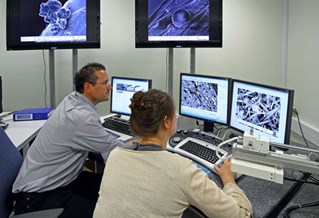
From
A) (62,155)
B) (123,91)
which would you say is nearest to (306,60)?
(123,91)

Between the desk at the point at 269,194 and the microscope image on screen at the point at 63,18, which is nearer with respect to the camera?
the desk at the point at 269,194

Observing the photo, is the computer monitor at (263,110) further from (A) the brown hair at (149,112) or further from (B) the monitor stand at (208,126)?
(A) the brown hair at (149,112)

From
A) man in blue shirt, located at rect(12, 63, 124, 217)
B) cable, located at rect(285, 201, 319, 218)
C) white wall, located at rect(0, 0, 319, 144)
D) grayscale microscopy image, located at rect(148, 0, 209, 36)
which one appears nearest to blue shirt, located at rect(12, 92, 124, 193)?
man in blue shirt, located at rect(12, 63, 124, 217)

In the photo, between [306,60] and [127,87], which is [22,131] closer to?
[127,87]

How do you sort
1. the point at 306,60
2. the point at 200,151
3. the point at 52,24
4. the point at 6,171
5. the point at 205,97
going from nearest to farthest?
1. the point at 6,171
2. the point at 200,151
3. the point at 205,97
4. the point at 52,24
5. the point at 306,60

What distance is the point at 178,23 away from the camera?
10.1 ft

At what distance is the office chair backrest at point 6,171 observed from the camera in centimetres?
152

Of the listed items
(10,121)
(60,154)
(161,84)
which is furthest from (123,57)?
(60,154)

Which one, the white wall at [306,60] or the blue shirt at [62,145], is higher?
the white wall at [306,60]

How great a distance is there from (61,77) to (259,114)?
256 centimetres

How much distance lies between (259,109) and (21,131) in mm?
1867

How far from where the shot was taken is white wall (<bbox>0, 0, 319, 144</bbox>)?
11.7ft

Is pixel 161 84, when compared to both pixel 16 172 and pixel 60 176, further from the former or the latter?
pixel 16 172

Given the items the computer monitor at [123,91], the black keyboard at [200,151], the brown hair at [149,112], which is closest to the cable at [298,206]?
the black keyboard at [200,151]
